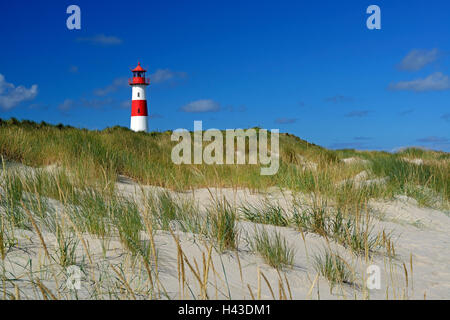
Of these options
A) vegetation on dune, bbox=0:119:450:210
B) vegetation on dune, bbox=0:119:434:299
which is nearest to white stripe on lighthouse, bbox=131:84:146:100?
vegetation on dune, bbox=0:119:450:210

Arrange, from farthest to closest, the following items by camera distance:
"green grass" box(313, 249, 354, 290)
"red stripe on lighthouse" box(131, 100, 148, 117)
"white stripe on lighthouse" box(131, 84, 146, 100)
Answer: "white stripe on lighthouse" box(131, 84, 146, 100) → "red stripe on lighthouse" box(131, 100, 148, 117) → "green grass" box(313, 249, 354, 290)

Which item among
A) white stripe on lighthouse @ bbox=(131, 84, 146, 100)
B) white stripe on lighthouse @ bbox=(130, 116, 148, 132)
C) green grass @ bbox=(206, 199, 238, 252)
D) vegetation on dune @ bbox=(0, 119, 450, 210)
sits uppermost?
white stripe on lighthouse @ bbox=(131, 84, 146, 100)

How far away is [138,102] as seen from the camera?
104 ft

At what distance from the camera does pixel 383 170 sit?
8258 millimetres

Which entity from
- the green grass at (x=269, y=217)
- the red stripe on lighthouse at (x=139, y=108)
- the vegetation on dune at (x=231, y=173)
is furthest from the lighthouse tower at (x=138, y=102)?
the green grass at (x=269, y=217)

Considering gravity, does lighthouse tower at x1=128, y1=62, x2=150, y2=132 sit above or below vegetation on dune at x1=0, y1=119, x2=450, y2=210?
above

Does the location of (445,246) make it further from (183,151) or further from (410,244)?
(183,151)

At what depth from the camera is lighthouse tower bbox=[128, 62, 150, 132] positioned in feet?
102

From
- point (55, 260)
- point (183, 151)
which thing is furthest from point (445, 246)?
point (183, 151)

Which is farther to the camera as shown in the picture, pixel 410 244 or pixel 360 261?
pixel 410 244

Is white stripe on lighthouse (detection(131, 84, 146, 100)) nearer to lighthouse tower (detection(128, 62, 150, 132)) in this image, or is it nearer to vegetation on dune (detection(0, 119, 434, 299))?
lighthouse tower (detection(128, 62, 150, 132))
